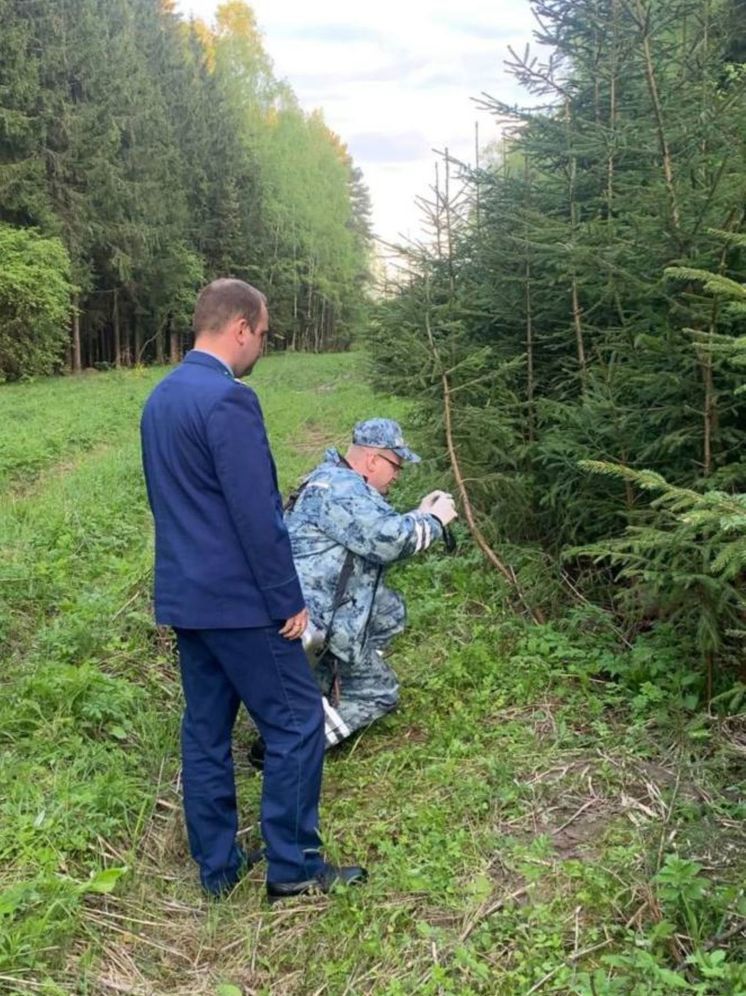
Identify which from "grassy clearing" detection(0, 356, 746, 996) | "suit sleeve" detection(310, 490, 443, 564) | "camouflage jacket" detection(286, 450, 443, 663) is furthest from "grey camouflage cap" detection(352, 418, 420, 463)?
"grassy clearing" detection(0, 356, 746, 996)

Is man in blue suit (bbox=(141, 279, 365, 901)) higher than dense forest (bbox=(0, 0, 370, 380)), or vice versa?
dense forest (bbox=(0, 0, 370, 380))

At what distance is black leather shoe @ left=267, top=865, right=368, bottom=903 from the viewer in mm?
2939

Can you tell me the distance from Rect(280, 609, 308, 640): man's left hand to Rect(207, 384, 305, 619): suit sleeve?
1.6 inches

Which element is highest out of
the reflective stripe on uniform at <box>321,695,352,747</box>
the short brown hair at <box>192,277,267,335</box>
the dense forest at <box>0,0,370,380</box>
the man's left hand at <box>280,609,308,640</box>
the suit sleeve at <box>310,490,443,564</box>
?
the dense forest at <box>0,0,370,380</box>

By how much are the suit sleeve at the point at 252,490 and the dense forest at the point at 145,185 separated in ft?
31.4

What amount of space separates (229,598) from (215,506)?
313 millimetres

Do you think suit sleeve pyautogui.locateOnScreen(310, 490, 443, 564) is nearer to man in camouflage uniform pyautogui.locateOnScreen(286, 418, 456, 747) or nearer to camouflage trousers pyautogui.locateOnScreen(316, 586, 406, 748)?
man in camouflage uniform pyautogui.locateOnScreen(286, 418, 456, 747)


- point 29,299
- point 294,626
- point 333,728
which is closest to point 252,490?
point 294,626

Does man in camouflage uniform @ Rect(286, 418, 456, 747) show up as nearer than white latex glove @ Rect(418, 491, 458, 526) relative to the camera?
Yes

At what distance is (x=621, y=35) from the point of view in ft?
16.0

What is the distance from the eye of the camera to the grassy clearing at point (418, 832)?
2500 millimetres

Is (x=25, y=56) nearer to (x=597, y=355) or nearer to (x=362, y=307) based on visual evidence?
(x=362, y=307)

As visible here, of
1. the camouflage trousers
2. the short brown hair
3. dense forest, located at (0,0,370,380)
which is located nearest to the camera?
the short brown hair

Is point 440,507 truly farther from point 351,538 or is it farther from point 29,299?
point 29,299
